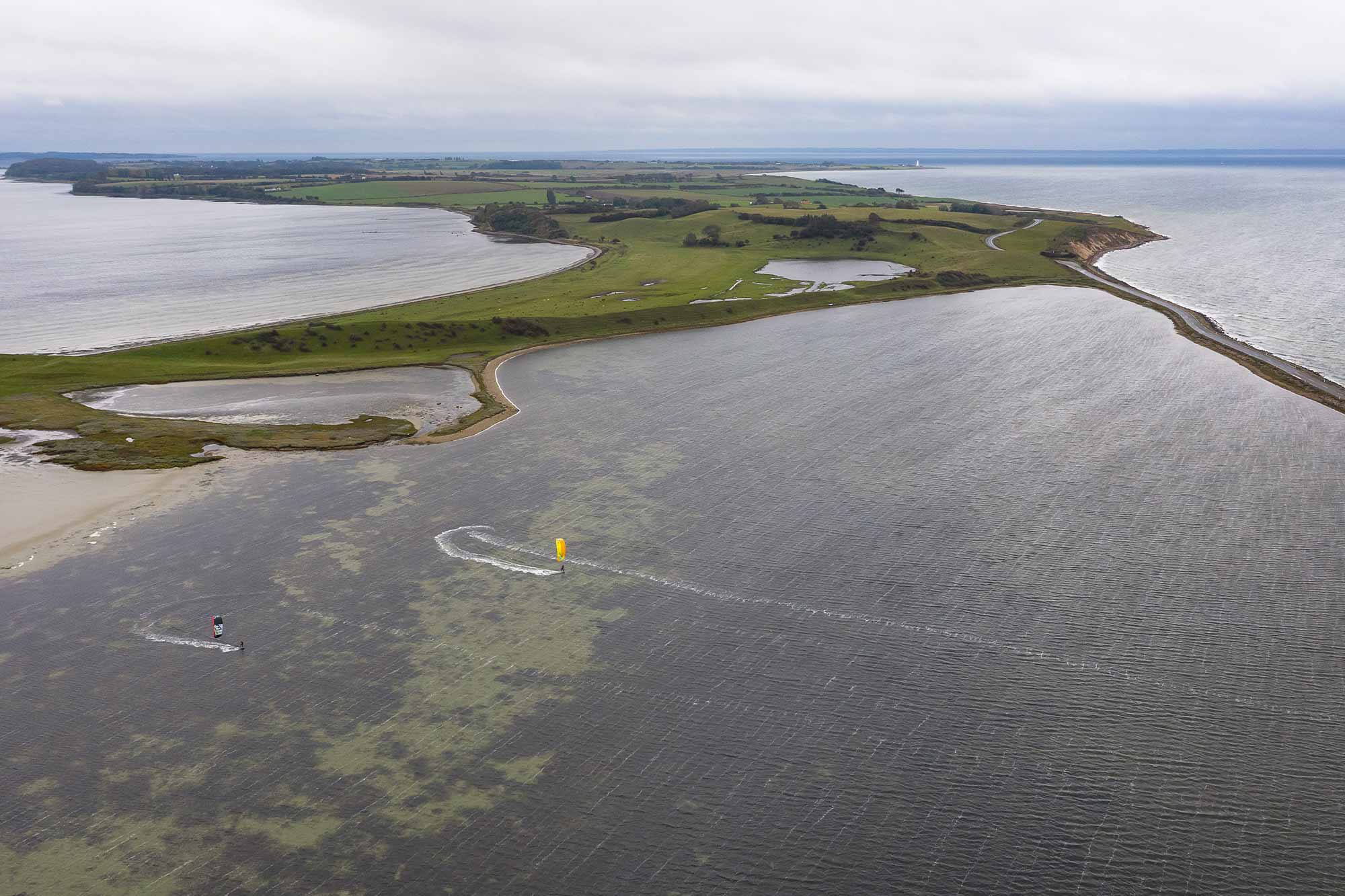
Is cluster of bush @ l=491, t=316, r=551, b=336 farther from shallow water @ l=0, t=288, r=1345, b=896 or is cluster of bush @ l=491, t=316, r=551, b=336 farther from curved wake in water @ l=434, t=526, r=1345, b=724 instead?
curved wake in water @ l=434, t=526, r=1345, b=724

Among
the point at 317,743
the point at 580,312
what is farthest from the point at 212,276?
the point at 317,743

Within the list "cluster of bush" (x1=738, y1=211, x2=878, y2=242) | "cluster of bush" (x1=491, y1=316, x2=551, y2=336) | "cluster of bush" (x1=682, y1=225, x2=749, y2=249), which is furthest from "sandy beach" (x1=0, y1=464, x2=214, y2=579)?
"cluster of bush" (x1=738, y1=211, x2=878, y2=242)

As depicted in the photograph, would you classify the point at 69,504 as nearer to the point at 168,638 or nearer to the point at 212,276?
the point at 168,638

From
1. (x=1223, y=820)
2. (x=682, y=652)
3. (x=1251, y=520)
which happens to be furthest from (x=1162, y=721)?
(x=1251, y=520)

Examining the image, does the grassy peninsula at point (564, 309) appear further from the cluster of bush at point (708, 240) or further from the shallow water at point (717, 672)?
the shallow water at point (717, 672)

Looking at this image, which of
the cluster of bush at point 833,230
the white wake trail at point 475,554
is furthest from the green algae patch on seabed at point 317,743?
the cluster of bush at point 833,230
